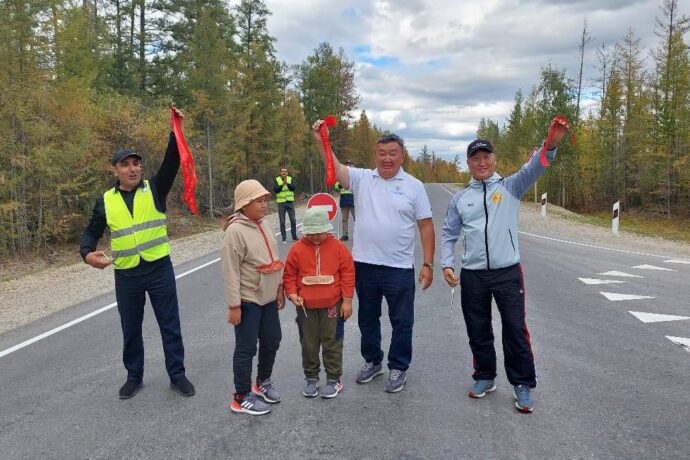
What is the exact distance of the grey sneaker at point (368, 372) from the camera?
4.23m

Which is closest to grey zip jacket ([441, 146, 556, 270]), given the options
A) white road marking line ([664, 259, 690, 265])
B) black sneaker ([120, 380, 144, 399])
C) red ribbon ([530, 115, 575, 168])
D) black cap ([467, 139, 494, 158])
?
red ribbon ([530, 115, 575, 168])

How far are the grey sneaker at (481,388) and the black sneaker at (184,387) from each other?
2225 mm

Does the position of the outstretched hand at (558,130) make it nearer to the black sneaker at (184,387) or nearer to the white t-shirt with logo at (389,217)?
the white t-shirt with logo at (389,217)

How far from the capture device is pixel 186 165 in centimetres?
388

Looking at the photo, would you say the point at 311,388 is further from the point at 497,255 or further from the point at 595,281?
the point at 595,281

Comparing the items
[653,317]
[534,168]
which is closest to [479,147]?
[534,168]

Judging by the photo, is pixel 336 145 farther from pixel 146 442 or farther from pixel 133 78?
pixel 146 442

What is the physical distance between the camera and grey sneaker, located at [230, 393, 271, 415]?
144 inches

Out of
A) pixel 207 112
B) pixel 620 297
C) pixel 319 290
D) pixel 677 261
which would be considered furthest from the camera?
pixel 207 112

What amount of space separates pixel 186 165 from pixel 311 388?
2012 millimetres

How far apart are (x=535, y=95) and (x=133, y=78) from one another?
28.9 m

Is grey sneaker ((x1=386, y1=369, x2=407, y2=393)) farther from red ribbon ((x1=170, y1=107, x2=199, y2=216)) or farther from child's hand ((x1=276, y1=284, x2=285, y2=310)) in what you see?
red ribbon ((x1=170, y1=107, x2=199, y2=216))

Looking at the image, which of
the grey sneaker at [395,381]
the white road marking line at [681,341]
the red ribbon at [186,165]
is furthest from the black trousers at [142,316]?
the white road marking line at [681,341]

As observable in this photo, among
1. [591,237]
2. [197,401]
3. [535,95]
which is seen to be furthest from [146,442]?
[535,95]
